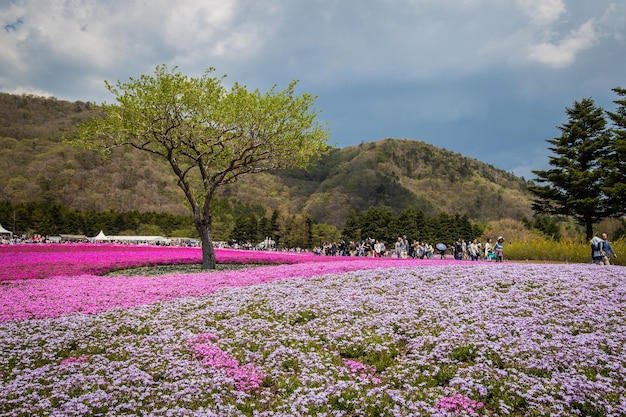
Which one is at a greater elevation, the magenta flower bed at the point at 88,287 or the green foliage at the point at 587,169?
the green foliage at the point at 587,169

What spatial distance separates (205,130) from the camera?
2395cm

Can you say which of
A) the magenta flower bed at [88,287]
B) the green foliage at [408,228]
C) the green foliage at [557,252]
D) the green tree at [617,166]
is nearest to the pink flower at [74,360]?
the magenta flower bed at [88,287]

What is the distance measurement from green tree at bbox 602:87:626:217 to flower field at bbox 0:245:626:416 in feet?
99.2

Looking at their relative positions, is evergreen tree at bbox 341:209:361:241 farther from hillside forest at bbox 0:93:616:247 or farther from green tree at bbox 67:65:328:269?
green tree at bbox 67:65:328:269

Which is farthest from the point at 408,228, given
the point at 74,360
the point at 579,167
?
the point at 74,360

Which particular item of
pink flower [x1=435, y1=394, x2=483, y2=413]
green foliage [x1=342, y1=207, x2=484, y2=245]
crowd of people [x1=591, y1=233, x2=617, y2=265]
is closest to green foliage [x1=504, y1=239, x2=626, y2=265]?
crowd of people [x1=591, y1=233, x2=617, y2=265]

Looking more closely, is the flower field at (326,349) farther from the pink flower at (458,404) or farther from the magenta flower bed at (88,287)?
the magenta flower bed at (88,287)

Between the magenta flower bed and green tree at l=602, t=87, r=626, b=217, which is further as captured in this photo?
green tree at l=602, t=87, r=626, b=217

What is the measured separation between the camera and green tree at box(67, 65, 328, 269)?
22.3 meters

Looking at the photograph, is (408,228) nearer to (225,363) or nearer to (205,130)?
(205,130)

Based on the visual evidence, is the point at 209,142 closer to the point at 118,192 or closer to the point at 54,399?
the point at 54,399

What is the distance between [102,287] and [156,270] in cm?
878

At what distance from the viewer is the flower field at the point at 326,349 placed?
610 centimetres

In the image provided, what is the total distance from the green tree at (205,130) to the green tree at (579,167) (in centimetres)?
3154
